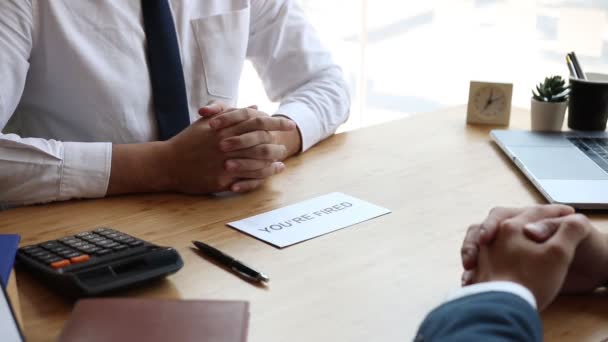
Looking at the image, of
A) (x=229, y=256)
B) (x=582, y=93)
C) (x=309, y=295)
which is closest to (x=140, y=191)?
(x=229, y=256)

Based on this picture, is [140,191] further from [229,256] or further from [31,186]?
[229,256]

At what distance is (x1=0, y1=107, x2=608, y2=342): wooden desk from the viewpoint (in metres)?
0.79

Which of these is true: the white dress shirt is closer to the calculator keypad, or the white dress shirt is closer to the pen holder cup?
the calculator keypad

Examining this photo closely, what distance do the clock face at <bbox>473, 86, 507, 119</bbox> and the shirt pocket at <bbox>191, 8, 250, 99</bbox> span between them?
54 cm

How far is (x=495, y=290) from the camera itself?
2.43 feet

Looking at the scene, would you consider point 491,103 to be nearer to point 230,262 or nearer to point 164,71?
point 164,71

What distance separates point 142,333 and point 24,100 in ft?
2.77

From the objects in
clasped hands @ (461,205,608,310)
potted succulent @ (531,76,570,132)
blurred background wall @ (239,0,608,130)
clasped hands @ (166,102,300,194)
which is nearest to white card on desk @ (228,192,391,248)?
clasped hands @ (166,102,300,194)

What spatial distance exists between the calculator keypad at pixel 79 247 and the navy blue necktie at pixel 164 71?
0.47m

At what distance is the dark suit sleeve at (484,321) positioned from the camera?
68cm

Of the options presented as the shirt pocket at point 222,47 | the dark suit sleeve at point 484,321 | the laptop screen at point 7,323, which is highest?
the shirt pocket at point 222,47

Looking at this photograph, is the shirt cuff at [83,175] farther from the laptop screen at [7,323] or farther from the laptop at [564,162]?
the laptop at [564,162]

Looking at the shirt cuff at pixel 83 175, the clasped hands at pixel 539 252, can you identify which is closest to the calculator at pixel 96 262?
the shirt cuff at pixel 83 175

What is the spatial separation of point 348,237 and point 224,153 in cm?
32
